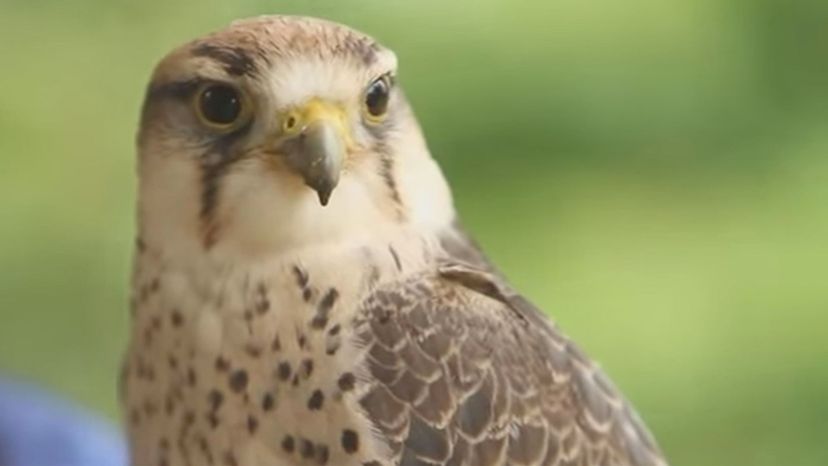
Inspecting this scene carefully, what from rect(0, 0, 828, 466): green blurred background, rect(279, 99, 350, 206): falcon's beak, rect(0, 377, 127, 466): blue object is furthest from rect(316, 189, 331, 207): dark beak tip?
rect(0, 0, 828, 466): green blurred background

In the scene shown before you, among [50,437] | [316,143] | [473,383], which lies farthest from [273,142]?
[50,437]

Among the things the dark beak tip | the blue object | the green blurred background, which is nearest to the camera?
the dark beak tip

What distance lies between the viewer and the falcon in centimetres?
92

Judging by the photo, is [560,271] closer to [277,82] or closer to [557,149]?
[557,149]

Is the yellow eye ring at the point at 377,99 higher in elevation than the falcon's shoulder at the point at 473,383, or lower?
higher

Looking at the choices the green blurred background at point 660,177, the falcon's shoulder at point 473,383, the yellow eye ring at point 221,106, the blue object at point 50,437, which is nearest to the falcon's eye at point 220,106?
the yellow eye ring at point 221,106

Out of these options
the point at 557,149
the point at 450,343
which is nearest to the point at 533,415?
the point at 450,343

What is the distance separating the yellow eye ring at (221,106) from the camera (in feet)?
3.11

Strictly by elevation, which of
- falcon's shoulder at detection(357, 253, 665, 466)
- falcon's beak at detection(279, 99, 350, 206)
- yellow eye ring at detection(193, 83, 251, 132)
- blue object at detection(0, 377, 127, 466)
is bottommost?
blue object at detection(0, 377, 127, 466)

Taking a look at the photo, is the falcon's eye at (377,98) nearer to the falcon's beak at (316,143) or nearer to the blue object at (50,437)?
the falcon's beak at (316,143)

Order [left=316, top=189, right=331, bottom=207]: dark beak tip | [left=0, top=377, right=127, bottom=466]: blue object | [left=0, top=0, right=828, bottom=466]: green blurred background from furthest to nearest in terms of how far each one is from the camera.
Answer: [left=0, top=0, right=828, bottom=466]: green blurred background → [left=0, top=377, right=127, bottom=466]: blue object → [left=316, top=189, right=331, bottom=207]: dark beak tip

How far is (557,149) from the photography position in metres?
1.76

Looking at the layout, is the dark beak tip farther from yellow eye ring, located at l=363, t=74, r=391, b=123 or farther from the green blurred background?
the green blurred background

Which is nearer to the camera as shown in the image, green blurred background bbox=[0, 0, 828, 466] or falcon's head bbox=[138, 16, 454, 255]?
falcon's head bbox=[138, 16, 454, 255]
